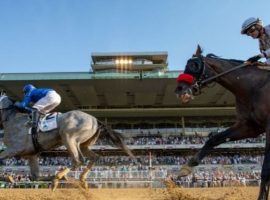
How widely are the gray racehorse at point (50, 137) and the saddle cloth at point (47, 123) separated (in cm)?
8

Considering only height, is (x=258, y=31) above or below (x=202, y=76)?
above

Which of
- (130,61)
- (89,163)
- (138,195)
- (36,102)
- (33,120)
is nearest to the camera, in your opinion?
(33,120)

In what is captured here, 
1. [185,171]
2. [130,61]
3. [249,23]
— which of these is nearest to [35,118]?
[185,171]

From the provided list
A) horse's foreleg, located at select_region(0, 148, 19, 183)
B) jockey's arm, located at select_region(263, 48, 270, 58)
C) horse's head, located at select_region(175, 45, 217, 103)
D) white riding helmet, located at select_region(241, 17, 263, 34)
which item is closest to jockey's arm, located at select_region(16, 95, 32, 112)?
horse's foreleg, located at select_region(0, 148, 19, 183)

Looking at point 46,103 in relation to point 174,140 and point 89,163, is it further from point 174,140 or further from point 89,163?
point 174,140

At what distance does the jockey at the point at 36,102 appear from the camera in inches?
291

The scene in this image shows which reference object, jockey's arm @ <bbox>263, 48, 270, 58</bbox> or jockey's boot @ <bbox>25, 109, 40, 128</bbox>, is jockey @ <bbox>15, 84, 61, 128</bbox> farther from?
jockey's arm @ <bbox>263, 48, 270, 58</bbox>

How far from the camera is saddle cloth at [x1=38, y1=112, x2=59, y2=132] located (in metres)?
7.36

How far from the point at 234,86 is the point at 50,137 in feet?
12.6

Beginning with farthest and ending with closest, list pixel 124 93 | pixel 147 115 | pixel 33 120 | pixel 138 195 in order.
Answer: pixel 147 115
pixel 124 93
pixel 138 195
pixel 33 120

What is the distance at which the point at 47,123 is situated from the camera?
24.5ft

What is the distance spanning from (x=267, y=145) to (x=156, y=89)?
30592mm

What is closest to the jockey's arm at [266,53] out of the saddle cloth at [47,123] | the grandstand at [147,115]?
the saddle cloth at [47,123]

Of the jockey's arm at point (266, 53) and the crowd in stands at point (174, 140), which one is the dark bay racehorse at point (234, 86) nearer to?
the jockey's arm at point (266, 53)
